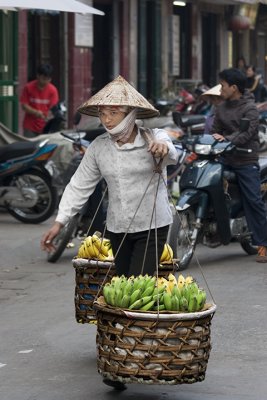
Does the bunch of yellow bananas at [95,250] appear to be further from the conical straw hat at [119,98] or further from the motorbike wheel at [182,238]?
the motorbike wheel at [182,238]

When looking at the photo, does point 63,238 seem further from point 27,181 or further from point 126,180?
point 126,180

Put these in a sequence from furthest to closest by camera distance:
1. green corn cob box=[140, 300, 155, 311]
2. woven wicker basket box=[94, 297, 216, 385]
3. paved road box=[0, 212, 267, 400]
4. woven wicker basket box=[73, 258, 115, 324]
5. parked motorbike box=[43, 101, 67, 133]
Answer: parked motorbike box=[43, 101, 67, 133] → woven wicker basket box=[73, 258, 115, 324] → paved road box=[0, 212, 267, 400] → green corn cob box=[140, 300, 155, 311] → woven wicker basket box=[94, 297, 216, 385]

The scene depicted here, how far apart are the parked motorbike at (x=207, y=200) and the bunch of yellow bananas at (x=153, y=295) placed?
4.58 m

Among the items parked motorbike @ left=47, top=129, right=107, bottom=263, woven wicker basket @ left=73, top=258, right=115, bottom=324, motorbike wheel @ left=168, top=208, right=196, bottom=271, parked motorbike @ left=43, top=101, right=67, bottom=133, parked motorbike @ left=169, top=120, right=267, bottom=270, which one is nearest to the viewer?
woven wicker basket @ left=73, top=258, right=115, bottom=324

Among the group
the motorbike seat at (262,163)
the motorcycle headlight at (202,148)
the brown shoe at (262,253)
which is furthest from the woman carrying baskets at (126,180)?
the motorbike seat at (262,163)

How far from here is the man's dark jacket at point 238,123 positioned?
1104cm

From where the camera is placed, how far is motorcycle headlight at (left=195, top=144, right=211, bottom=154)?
1109 centimetres

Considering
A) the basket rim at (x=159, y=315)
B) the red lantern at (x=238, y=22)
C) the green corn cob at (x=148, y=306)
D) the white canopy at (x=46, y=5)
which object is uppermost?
the red lantern at (x=238, y=22)

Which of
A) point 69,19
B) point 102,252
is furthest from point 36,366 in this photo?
point 69,19

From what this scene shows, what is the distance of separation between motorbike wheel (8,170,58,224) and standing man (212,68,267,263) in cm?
311

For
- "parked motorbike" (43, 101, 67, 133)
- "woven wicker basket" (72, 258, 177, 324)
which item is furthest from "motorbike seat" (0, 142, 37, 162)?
"woven wicker basket" (72, 258, 177, 324)

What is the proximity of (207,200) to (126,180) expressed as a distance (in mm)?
4308

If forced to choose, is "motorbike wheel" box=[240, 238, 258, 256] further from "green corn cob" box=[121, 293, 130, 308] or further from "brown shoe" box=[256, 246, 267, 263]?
"green corn cob" box=[121, 293, 130, 308]

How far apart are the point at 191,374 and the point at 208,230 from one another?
532 centimetres
